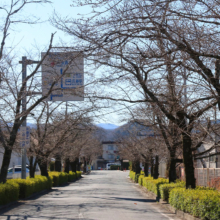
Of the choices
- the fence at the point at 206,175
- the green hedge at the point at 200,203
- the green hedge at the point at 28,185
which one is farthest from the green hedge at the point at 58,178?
the green hedge at the point at 200,203

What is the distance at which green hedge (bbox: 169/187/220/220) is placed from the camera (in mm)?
9406

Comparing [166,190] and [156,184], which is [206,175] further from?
[166,190]

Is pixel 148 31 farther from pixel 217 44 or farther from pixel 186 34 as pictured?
pixel 217 44

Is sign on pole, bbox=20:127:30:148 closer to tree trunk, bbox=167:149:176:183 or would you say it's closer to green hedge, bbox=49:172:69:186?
tree trunk, bbox=167:149:176:183

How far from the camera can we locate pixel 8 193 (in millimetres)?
15273

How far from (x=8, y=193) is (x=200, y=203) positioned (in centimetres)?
861

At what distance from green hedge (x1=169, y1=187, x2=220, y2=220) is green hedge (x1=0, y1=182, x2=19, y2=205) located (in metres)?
6.85

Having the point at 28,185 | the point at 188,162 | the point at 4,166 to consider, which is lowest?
the point at 28,185

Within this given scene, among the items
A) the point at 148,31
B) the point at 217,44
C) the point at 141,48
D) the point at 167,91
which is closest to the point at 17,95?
the point at 167,91

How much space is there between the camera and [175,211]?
43.5 feet

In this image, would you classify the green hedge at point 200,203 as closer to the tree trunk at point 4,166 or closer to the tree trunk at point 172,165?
the tree trunk at point 172,165

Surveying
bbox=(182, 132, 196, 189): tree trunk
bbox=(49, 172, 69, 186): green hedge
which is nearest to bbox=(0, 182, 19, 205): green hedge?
bbox=(182, 132, 196, 189): tree trunk

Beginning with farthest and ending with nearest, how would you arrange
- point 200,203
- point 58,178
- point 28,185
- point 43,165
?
1. point 58,178
2. point 43,165
3. point 28,185
4. point 200,203

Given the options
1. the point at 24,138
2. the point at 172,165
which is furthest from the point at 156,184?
the point at 24,138
